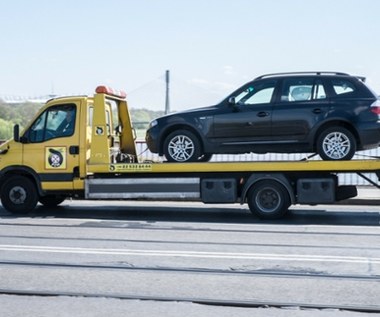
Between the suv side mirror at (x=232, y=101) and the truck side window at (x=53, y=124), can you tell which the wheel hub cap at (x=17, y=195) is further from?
the suv side mirror at (x=232, y=101)

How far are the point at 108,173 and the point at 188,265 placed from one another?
5670mm

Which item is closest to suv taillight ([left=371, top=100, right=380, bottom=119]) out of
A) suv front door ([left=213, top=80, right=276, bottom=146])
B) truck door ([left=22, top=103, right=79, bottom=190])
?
suv front door ([left=213, top=80, right=276, bottom=146])

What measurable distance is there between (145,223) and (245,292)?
18.9 ft

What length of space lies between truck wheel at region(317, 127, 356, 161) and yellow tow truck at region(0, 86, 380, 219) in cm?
28

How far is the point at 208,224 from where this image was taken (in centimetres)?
1262

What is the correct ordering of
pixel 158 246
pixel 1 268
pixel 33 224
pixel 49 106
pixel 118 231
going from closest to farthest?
pixel 1 268, pixel 158 246, pixel 118 231, pixel 33 224, pixel 49 106

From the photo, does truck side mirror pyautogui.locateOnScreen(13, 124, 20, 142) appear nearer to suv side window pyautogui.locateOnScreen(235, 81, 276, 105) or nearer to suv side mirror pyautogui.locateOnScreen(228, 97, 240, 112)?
suv side mirror pyautogui.locateOnScreen(228, 97, 240, 112)

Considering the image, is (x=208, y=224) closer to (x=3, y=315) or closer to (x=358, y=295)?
(x=358, y=295)

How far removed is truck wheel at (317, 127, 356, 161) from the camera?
12.8 meters

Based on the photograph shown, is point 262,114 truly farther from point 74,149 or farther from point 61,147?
point 61,147

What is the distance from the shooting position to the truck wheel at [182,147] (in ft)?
44.3

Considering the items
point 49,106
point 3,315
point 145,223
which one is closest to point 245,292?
point 3,315

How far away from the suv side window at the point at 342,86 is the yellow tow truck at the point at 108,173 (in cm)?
135

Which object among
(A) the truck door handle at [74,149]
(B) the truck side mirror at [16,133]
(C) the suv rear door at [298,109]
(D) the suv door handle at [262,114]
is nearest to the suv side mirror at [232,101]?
(D) the suv door handle at [262,114]
